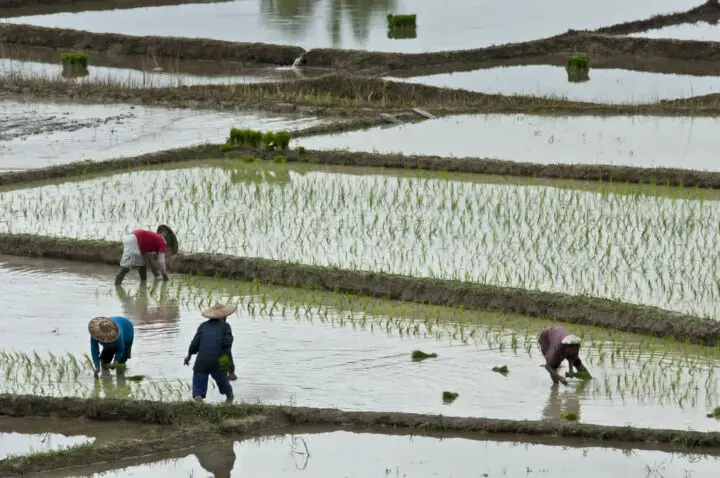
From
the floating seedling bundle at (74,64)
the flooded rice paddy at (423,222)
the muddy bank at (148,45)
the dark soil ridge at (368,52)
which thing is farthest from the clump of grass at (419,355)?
the muddy bank at (148,45)

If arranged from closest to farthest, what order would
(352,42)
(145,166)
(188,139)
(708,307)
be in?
(708,307), (145,166), (188,139), (352,42)

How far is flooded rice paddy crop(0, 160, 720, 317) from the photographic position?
7.95 meters

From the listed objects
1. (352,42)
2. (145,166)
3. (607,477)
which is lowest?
(607,477)

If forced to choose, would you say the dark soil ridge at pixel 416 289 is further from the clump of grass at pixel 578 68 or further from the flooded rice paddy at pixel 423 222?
the clump of grass at pixel 578 68

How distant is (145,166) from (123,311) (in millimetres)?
4160

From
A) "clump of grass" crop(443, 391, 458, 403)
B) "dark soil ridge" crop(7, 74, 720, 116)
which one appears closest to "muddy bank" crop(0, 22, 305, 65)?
"dark soil ridge" crop(7, 74, 720, 116)

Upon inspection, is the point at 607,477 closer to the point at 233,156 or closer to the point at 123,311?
the point at 123,311

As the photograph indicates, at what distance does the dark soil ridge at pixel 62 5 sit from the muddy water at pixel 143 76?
4.85 metres

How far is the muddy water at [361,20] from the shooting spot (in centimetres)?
1922

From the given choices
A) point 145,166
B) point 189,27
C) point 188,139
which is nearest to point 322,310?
point 145,166

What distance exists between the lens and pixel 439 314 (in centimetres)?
745

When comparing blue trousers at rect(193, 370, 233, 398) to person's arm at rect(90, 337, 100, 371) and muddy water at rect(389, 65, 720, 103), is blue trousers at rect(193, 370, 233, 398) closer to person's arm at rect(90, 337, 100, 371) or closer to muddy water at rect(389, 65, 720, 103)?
person's arm at rect(90, 337, 100, 371)

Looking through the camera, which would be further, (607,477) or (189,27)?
(189,27)

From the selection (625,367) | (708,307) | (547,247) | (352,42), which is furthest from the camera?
(352,42)
